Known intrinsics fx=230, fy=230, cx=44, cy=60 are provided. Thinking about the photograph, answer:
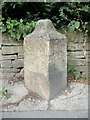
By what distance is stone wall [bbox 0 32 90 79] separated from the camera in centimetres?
319

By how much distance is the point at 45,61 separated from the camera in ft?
8.90

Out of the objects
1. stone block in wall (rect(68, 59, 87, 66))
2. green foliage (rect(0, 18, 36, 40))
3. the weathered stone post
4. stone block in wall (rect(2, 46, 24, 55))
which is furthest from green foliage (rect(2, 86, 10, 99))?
Answer: stone block in wall (rect(68, 59, 87, 66))

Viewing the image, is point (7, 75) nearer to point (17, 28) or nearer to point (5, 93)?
point (5, 93)

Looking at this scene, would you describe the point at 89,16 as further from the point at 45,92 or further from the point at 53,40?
the point at 45,92

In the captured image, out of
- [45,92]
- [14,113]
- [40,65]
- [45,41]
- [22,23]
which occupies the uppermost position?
[22,23]

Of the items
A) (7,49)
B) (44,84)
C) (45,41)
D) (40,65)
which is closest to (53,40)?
(45,41)

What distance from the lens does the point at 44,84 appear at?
275cm

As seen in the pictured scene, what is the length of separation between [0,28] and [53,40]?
793 mm

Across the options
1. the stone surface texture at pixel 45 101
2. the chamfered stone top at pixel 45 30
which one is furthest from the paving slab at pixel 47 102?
the chamfered stone top at pixel 45 30

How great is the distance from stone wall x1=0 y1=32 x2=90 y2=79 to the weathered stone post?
0.93 ft

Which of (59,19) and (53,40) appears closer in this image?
(53,40)

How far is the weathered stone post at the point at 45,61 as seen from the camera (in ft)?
8.90

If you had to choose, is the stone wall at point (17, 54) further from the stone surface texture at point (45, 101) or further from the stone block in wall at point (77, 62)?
the stone surface texture at point (45, 101)

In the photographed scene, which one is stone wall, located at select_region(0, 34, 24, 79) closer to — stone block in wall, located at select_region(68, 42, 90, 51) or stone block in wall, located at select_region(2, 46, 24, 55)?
stone block in wall, located at select_region(2, 46, 24, 55)
